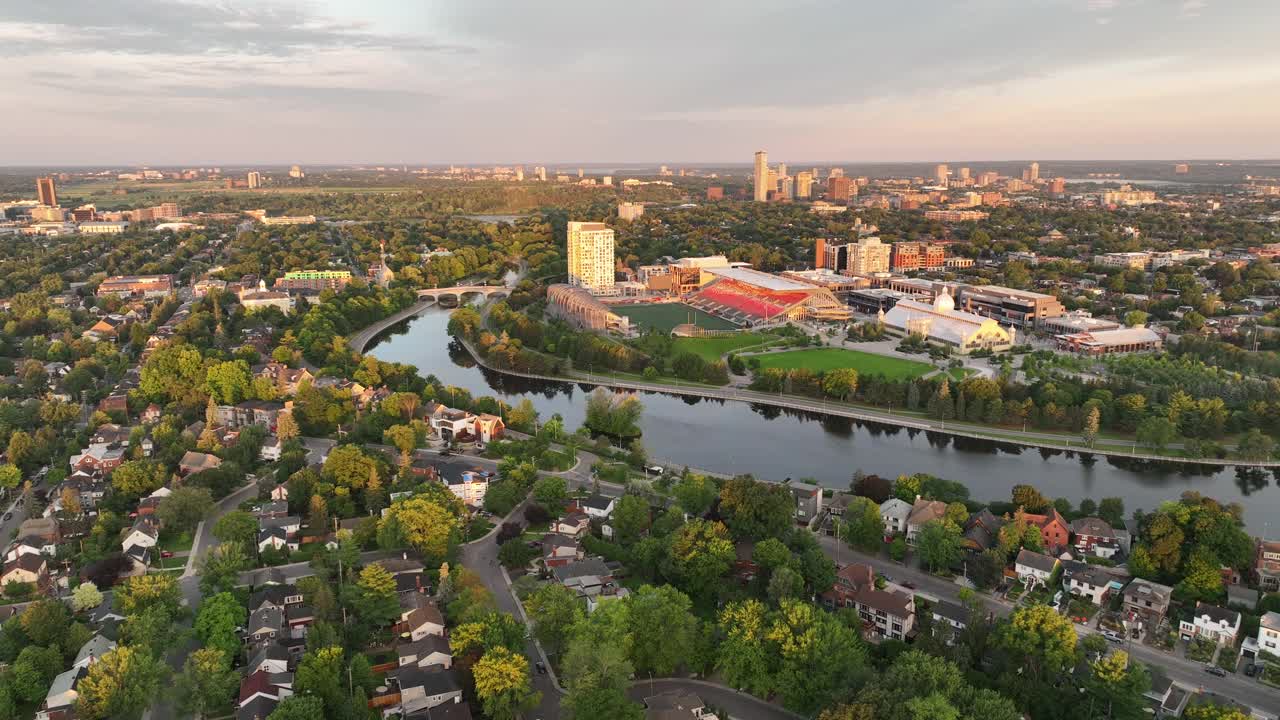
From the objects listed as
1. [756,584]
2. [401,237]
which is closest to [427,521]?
[756,584]

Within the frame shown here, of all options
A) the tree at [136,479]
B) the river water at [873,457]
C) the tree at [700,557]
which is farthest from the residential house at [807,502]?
the tree at [136,479]

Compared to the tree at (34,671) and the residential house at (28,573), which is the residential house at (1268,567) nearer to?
the tree at (34,671)

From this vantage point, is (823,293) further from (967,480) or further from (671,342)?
(967,480)

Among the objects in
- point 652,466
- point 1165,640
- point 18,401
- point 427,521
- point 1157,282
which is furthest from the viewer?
point 1157,282

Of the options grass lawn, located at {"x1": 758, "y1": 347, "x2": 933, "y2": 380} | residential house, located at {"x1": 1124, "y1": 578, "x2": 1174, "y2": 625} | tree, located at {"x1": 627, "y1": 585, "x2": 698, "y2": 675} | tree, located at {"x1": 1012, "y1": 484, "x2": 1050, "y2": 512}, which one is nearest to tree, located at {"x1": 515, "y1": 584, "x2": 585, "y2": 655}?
tree, located at {"x1": 627, "y1": 585, "x2": 698, "y2": 675}

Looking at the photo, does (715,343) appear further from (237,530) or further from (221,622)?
(221,622)

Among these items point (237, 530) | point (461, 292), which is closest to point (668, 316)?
point (461, 292)
